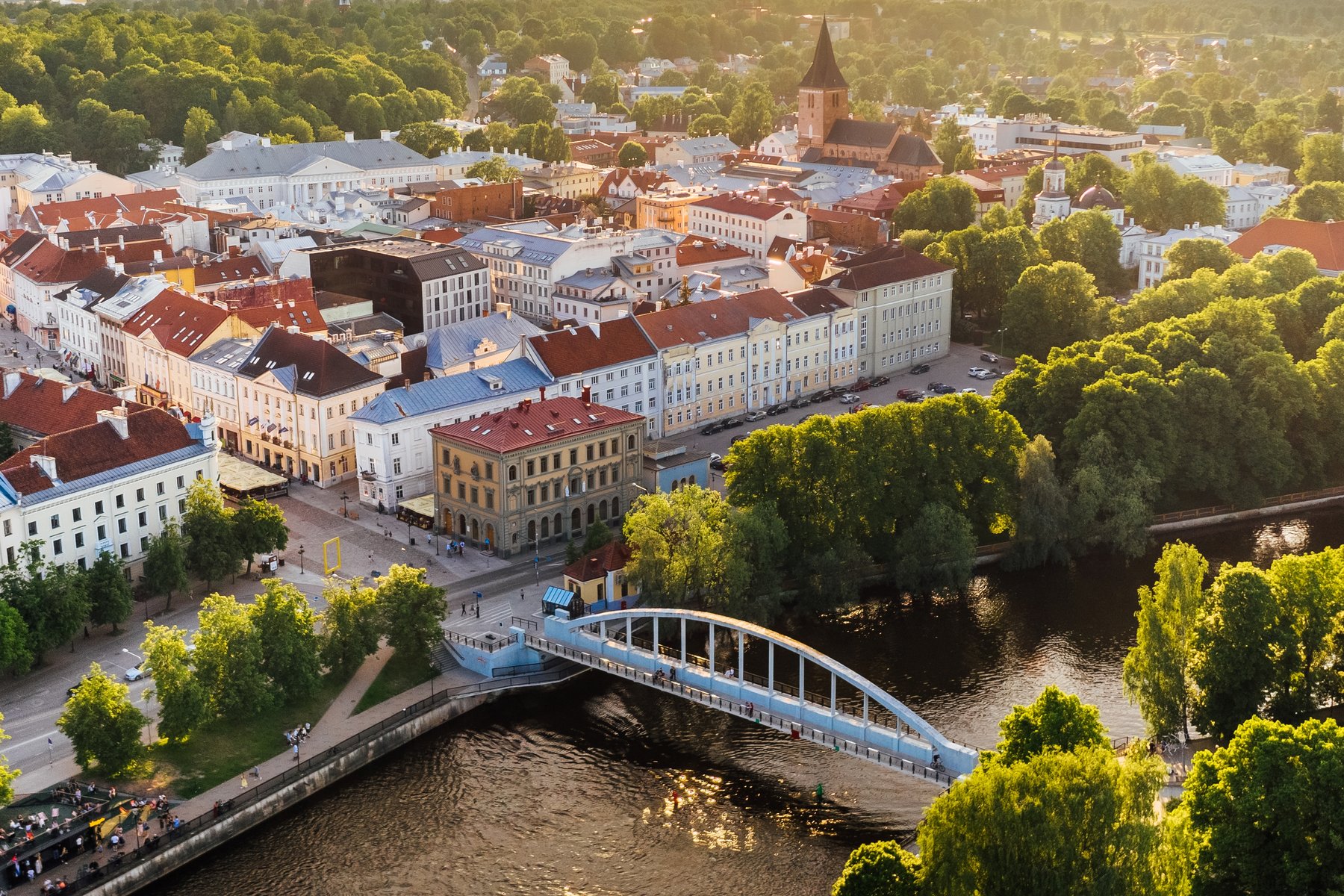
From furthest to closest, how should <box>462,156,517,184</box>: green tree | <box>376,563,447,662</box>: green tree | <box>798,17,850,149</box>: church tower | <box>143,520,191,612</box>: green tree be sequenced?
1. <box>798,17,850,149</box>: church tower
2. <box>462,156,517,184</box>: green tree
3. <box>143,520,191,612</box>: green tree
4. <box>376,563,447,662</box>: green tree

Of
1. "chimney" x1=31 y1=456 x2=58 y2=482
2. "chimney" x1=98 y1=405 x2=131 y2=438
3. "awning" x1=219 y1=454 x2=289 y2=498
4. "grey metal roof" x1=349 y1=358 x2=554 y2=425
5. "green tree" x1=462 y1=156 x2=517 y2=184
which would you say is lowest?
"awning" x1=219 y1=454 x2=289 y2=498

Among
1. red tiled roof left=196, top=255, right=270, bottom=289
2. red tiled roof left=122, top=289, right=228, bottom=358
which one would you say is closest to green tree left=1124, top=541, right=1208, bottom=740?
red tiled roof left=122, top=289, right=228, bottom=358

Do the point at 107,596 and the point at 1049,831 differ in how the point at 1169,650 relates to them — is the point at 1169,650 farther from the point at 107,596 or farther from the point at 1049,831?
the point at 107,596

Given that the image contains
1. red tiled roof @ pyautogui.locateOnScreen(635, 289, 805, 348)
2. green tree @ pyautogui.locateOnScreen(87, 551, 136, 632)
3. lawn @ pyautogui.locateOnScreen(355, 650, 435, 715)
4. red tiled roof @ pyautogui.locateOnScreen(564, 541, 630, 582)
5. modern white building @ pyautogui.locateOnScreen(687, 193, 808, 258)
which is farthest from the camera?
modern white building @ pyautogui.locateOnScreen(687, 193, 808, 258)

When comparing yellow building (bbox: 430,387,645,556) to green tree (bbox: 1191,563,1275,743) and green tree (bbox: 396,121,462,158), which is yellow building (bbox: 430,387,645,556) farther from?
green tree (bbox: 396,121,462,158)

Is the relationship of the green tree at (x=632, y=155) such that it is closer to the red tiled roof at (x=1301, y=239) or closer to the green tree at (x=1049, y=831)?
the red tiled roof at (x=1301, y=239)

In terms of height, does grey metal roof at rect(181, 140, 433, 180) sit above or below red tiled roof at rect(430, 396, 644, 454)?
above

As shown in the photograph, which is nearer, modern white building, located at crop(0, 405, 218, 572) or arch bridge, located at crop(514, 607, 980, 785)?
arch bridge, located at crop(514, 607, 980, 785)

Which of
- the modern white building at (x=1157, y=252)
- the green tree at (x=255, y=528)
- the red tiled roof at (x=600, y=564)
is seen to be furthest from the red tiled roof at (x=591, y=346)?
the modern white building at (x=1157, y=252)
